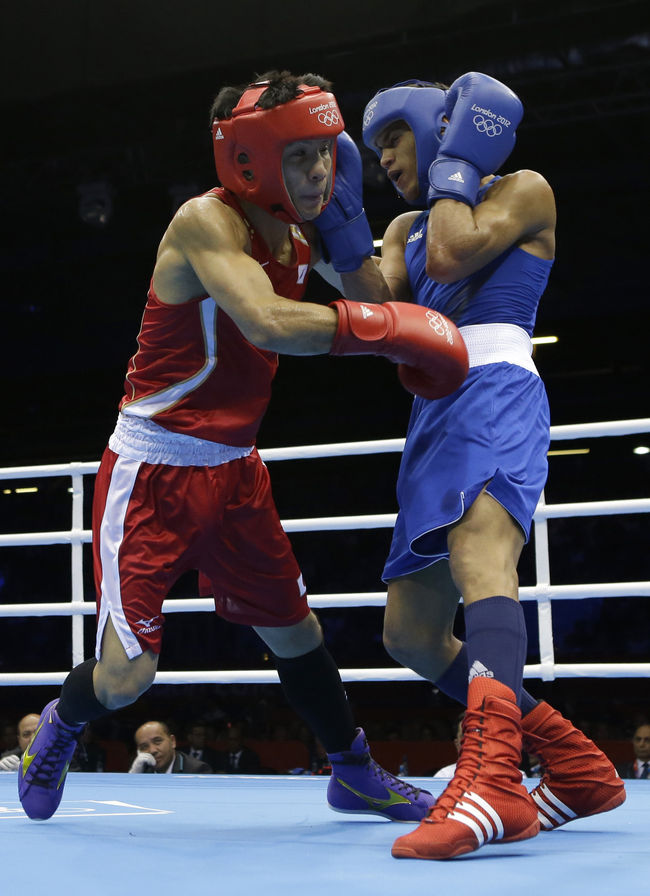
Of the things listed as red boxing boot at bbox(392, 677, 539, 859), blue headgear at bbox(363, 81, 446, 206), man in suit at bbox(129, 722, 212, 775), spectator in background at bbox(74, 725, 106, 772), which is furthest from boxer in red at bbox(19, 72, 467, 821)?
spectator in background at bbox(74, 725, 106, 772)

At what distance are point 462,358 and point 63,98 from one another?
6.70 meters

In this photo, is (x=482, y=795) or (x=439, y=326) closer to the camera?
(x=482, y=795)

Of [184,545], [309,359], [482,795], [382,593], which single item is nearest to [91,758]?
[309,359]

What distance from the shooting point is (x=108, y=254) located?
32.1ft

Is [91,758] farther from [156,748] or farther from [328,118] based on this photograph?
[328,118]

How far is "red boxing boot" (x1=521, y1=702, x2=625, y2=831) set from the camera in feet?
6.50

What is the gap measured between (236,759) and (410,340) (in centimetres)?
727

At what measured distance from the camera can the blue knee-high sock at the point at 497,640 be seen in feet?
5.90

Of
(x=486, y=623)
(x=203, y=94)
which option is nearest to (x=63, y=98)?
(x=203, y=94)

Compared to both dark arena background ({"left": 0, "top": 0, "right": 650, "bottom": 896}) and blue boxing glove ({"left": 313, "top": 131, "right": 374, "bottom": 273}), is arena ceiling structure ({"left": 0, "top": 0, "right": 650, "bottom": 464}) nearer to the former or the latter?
dark arena background ({"left": 0, "top": 0, "right": 650, "bottom": 896})

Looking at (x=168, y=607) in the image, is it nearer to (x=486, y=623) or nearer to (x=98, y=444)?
(x=486, y=623)

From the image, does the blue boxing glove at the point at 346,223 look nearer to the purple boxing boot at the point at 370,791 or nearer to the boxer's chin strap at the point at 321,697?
the boxer's chin strap at the point at 321,697

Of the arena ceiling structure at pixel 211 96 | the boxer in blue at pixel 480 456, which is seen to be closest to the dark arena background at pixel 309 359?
the arena ceiling structure at pixel 211 96

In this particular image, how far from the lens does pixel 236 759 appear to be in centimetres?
849
